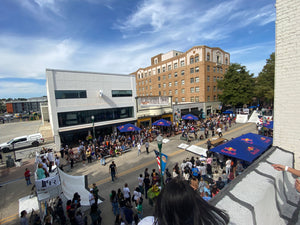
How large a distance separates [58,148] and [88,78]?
9993 millimetres

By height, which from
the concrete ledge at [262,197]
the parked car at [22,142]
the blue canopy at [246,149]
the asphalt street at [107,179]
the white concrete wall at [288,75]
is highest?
the white concrete wall at [288,75]

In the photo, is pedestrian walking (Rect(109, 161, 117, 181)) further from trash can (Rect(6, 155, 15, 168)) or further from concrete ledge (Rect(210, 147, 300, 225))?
trash can (Rect(6, 155, 15, 168))

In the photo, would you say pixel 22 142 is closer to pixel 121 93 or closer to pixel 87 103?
pixel 87 103

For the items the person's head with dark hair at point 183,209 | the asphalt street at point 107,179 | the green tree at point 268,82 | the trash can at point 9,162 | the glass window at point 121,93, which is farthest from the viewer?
the green tree at point 268,82

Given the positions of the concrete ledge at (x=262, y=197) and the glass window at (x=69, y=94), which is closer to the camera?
the concrete ledge at (x=262, y=197)

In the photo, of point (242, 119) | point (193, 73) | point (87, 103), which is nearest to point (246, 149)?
point (87, 103)

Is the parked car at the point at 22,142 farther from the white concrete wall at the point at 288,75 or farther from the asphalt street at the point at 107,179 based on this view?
the white concrete wall at the point at 288,75

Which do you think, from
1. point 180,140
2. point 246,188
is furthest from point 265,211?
point 180,140

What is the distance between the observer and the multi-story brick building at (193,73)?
3650 cm

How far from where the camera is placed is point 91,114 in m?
20.7

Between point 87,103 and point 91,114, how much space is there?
5.37ft

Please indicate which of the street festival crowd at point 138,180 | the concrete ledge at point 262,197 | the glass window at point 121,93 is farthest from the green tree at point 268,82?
the concrete ledge at point 262,197

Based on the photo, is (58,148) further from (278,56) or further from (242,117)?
(242,117)

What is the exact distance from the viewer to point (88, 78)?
2039 cm
